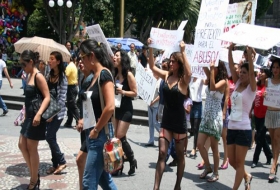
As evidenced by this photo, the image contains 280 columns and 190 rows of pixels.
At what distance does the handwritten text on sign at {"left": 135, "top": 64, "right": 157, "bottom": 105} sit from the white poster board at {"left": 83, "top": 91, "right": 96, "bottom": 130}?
11.3 ft

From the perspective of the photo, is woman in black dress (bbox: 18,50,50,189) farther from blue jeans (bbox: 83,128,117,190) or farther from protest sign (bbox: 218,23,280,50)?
protest sign (bbox: 218,23,280,50)

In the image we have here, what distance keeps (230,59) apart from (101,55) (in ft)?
6.94

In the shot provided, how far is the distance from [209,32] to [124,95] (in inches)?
60.7

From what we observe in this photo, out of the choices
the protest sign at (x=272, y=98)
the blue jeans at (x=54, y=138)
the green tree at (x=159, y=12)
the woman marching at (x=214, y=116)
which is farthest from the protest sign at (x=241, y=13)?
the green tree at (x=159, y=12)

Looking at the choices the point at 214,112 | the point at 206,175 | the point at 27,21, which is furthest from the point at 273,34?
the point at 27,21

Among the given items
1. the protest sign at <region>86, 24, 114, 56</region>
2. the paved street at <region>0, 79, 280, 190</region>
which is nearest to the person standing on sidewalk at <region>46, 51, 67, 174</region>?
the paved street at <region>0, 79, 280, 190</region>

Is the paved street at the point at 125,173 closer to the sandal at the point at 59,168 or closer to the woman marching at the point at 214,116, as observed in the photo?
the sandal at the point at 59,168

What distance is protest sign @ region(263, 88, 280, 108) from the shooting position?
676 cm

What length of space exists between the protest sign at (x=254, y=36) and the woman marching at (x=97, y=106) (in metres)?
1.75

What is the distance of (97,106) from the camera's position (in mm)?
4199

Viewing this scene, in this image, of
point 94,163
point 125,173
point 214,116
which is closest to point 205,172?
point 214,116

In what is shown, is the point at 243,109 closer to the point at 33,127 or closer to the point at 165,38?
the point at 165,38

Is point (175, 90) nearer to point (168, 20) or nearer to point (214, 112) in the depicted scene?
point (214, 112)

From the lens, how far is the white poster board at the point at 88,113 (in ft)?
13.8
